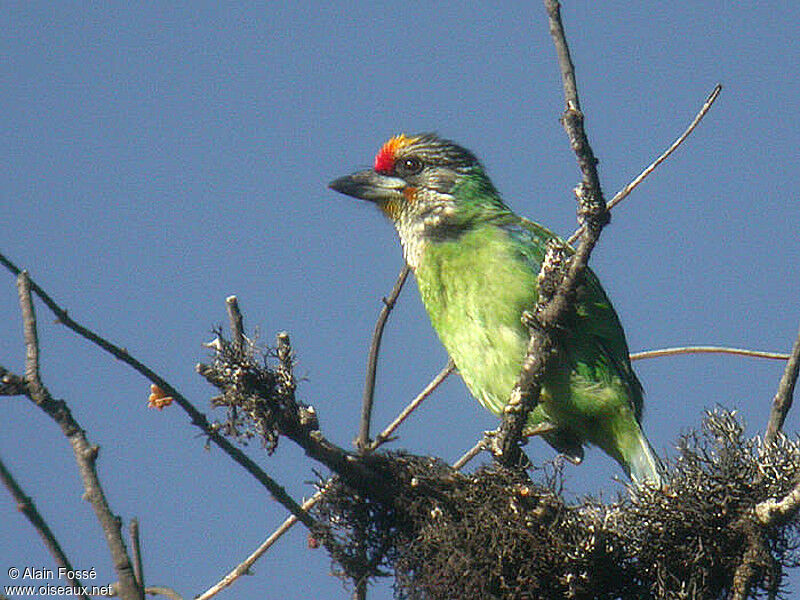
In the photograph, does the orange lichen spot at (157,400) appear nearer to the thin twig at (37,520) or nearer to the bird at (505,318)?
the thin twig at (37,520)

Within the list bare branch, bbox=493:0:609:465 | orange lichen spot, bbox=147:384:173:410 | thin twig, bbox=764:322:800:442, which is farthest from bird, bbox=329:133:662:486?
orange lichen spot, bbox=147:384:173:410

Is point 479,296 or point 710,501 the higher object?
point 479,296

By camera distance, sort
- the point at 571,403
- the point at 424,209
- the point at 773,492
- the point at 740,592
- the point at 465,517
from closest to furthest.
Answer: the point at 740,592, the point at 773,492, the point at 465,517, the point at 571,403, the point at 424,209

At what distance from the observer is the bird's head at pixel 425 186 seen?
420cm

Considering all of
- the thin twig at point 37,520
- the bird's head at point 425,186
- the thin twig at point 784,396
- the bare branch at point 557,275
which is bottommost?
the thin twig at point 37,520

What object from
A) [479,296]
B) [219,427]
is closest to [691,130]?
[479,296]

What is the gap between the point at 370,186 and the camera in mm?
4426

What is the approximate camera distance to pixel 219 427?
278cm

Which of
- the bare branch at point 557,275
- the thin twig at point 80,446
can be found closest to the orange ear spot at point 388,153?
the bare branch at point 557,275

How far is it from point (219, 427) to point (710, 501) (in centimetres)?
129

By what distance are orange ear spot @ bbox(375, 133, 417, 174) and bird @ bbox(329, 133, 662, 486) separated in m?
0.12

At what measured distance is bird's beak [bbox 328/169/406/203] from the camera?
4.39 m

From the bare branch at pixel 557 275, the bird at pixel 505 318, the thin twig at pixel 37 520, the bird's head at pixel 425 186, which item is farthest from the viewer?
the bird's head at pixel 425 186

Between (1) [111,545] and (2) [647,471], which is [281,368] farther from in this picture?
(2) [647,471]
